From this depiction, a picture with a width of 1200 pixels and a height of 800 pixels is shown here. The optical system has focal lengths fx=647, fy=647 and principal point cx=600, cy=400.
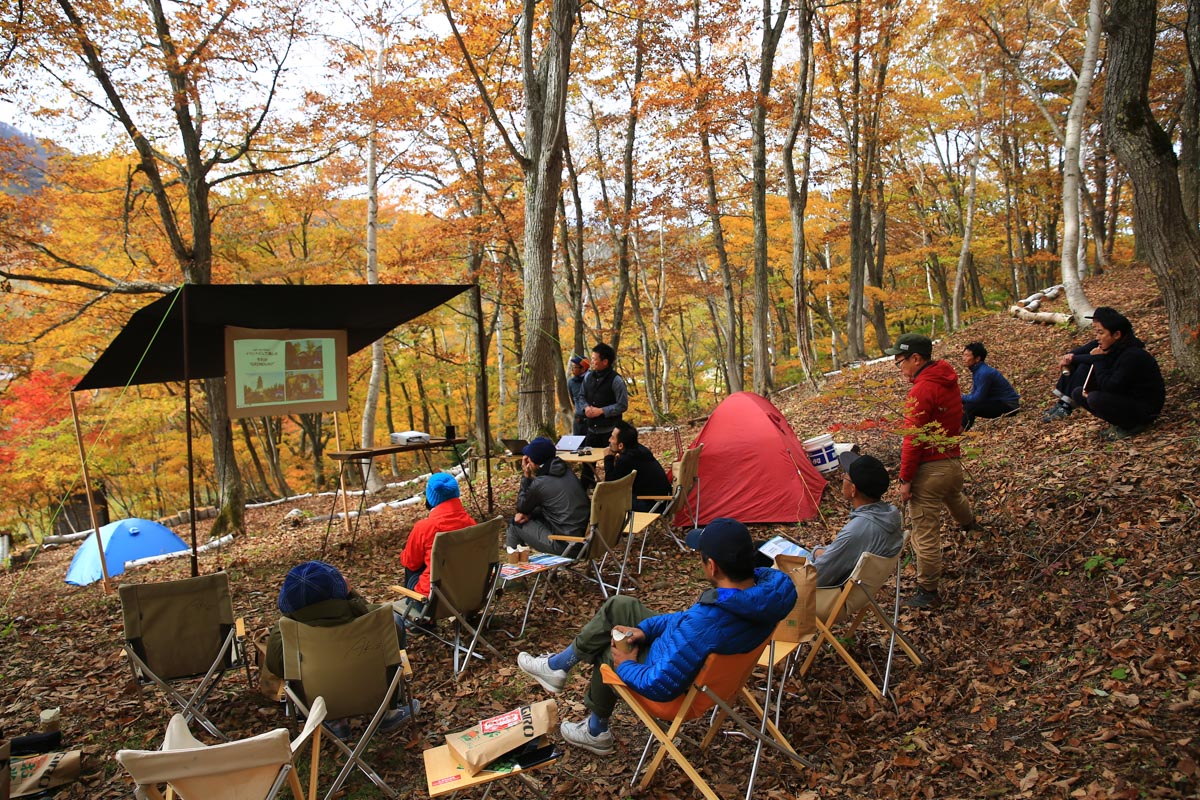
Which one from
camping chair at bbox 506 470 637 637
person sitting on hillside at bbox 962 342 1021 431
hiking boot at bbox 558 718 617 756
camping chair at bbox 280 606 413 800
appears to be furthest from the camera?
person sitting on hillside at bbox 962 342 1021 431

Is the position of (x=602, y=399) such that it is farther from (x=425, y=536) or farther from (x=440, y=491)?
(x=425, y=536)

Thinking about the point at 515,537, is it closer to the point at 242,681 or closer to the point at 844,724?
the point at 242,681

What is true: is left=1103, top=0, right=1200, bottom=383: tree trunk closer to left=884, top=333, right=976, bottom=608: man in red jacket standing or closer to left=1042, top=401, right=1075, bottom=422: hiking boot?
left=1042, top=401, right=1075, bottom=422: hiking boot

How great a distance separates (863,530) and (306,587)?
112 inches

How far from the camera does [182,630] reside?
344 cm

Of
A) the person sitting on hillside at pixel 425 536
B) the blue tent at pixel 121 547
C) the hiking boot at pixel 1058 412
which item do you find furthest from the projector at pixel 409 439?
the hiking boot at pixel 1058 412

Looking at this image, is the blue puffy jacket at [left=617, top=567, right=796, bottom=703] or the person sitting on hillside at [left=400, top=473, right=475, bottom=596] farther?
the person sitting on hillside at [left=400, top=473, right=475, bottom=596]

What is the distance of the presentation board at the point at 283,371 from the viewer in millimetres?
6250

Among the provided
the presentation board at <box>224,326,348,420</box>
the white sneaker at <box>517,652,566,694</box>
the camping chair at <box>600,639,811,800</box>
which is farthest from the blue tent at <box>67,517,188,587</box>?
the camping chair at <box>600,639,811,800</box>

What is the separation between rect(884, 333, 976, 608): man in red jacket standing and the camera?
4.03 meters

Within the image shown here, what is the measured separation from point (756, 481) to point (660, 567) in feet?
4.26

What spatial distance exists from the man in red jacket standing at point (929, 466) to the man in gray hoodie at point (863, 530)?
52 cm

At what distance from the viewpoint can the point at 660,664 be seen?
2.59 m

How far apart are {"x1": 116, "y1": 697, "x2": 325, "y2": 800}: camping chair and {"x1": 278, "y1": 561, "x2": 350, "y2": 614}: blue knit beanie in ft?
2.49
